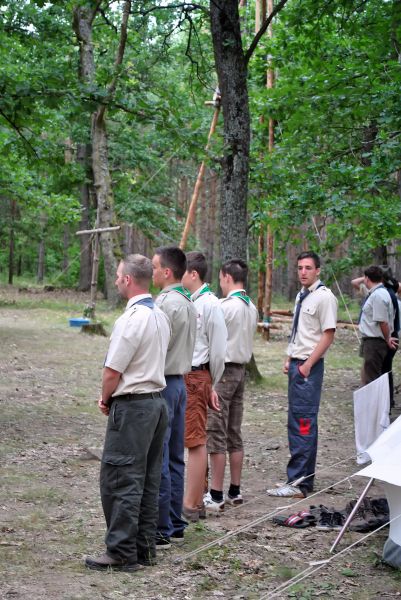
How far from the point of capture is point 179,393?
561 centimetres

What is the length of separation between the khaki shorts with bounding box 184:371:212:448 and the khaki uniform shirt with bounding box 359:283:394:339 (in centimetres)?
430

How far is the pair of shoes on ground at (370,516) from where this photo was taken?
19.9 ft

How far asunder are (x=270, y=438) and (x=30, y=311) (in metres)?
15.8

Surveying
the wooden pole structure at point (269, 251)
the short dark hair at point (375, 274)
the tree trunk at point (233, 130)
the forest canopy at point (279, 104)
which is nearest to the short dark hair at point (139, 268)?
the forest canopy at point (279, 104)

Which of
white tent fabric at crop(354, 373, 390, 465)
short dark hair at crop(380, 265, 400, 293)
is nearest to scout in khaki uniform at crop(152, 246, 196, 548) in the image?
white tent fabric at crop(354, 373, 390, 465)

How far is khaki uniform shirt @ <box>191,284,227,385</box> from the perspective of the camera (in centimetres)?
615

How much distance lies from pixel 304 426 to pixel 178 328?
85.7 inches

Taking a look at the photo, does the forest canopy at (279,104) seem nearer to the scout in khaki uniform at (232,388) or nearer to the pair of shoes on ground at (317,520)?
the scout in khaki uniform at (232,388)

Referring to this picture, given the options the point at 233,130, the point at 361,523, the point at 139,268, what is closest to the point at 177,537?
the point at 361,523

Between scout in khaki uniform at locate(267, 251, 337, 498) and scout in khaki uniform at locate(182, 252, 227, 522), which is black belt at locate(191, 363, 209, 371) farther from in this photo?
scout in khaki uniform at locate(267, 251, 337, 498)

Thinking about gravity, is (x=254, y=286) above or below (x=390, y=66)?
below

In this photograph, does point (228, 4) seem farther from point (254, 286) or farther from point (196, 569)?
point (254, 286)

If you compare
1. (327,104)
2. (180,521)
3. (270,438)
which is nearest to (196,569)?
(180,521)

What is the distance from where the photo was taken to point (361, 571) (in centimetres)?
534
